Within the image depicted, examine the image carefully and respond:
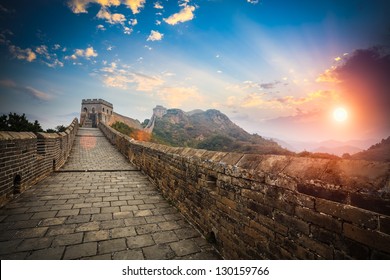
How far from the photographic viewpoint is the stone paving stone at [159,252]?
280 centimetres

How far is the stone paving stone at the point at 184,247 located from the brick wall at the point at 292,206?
312 mm

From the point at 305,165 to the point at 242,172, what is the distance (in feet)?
2.72

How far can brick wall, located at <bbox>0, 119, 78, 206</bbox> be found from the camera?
4316 millimetres

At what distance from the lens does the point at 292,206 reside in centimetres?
190

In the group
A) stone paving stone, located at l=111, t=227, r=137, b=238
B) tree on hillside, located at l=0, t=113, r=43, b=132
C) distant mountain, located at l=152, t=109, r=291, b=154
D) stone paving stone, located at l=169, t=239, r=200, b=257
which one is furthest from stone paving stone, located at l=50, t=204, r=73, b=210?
distant mountain, located at l=152, t=109, r=291, b=154

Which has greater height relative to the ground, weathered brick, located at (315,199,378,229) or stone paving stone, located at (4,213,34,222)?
weathered brick, located at (315,199,378,229)

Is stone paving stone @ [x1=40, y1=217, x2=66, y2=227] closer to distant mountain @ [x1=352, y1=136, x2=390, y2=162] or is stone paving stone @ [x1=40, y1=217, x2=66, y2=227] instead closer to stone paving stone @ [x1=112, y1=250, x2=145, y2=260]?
stone paving stone @ [x1=112, y1=250, x2=145, y2=260]

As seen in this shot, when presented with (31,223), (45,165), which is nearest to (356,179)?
(31,223)

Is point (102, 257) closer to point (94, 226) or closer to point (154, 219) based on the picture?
point (94, 226)

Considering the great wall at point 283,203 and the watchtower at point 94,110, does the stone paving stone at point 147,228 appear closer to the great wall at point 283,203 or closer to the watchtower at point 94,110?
the great wall at point 283,203

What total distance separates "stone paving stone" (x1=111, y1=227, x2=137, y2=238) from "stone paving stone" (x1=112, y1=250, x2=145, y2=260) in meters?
0.49
